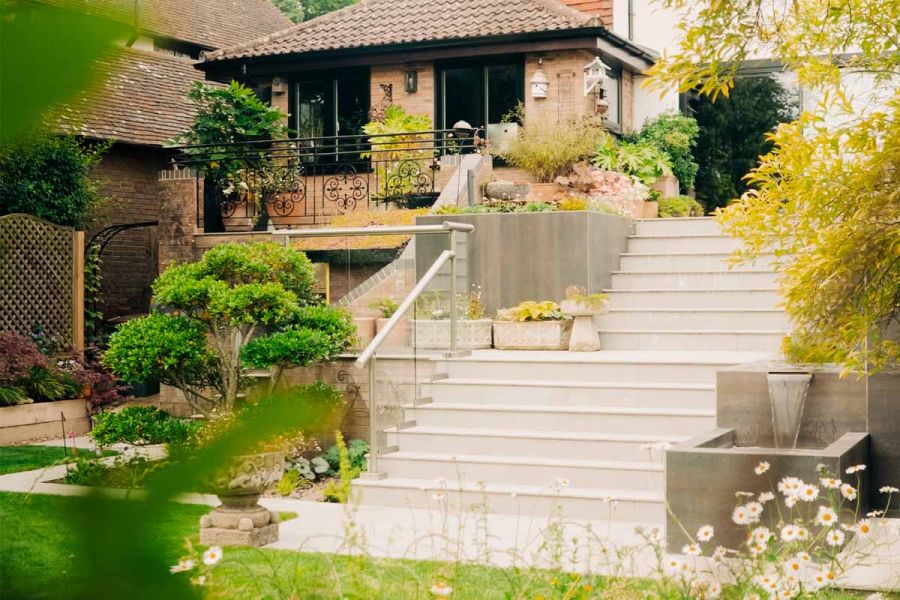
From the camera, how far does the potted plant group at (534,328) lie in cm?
1088

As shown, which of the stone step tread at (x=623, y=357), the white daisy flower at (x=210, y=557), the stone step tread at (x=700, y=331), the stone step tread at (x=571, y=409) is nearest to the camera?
the white daisy flower at (x=210, y=557)

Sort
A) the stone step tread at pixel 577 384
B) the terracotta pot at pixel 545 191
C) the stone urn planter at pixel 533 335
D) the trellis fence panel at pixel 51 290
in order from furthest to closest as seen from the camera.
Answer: the terracotta pot at pixel 545 191 → the trellis fence panel at pixel 51 290 → the stone urn planter at pixel 533 335 → the stone step tread at pixel 577 384

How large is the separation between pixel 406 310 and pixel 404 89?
10009 millimetres

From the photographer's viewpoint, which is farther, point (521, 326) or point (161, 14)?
point (521, 326)

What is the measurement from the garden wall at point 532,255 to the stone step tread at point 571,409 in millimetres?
2440

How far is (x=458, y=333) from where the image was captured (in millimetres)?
10266

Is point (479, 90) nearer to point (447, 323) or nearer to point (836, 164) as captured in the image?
point (447, 323)

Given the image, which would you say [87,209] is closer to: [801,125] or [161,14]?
[801,125]

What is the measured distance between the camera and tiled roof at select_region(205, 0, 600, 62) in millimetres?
17281

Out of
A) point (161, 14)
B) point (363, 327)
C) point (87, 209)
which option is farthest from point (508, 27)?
point (161, 14)

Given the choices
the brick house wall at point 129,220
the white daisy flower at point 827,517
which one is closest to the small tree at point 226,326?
the white daisy flower at point 827,517

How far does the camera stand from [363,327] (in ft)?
32.9

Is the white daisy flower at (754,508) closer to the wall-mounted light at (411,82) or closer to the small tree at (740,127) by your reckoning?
the wall-mounted light at (411,82)

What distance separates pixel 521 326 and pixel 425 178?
14.2 feet
